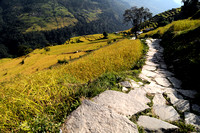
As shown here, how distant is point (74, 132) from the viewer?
5.32ft

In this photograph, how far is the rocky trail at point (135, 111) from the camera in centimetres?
175

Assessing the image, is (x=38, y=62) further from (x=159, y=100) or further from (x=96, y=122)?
(x=159, y=100)

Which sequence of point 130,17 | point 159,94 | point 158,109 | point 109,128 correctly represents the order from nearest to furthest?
point 109,128, point 158,109, point 159,94, point 130,17

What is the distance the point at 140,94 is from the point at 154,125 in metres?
1.08

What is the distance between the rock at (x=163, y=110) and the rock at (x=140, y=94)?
25 cm

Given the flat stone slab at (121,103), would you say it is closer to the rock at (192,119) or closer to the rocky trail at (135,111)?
the rocky trail at (135,111)

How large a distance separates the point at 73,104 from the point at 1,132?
125 centimetres

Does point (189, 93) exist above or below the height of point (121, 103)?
below

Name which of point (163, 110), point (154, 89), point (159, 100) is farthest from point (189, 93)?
point (163, 110)

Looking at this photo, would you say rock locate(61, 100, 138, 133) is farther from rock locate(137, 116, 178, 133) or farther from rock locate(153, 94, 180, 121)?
rock locate(153, 94, 180, 121)

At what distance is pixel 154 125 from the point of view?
6.46 feet

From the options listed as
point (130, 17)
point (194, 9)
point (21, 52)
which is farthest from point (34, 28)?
point (194, 9)

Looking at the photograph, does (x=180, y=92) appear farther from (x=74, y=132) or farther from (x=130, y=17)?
(x=130, y=17)


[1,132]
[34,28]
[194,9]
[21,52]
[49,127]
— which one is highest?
[34,28]
